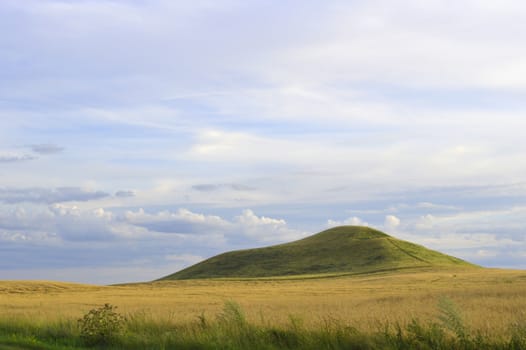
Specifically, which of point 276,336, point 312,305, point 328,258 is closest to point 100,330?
point 276,336

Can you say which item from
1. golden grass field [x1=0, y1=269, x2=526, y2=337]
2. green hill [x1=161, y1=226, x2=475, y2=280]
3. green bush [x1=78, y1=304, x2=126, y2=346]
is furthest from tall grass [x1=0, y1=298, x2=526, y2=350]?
green hill [x1=161, y1=226, x2=475, y2=280]

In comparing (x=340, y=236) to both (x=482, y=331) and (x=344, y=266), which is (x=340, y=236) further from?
(x=482, y=331)

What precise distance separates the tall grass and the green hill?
10039 centimetres

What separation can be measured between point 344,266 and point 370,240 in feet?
81.6

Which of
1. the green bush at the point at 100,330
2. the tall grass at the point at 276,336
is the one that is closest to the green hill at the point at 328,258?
the tall grass at the point at 276,336

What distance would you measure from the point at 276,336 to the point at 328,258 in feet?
425

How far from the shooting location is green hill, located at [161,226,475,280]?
133 metres

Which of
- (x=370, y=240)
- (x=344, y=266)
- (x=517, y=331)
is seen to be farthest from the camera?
(x=370, y=240)

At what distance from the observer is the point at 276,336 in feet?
56.2

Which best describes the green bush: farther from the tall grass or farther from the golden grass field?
the golden grass field

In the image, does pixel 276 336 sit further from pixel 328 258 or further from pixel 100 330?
pixel 328 258

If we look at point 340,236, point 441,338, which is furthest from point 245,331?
point 340,236

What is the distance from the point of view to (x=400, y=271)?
112250 mm

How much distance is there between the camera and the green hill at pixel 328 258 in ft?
438
